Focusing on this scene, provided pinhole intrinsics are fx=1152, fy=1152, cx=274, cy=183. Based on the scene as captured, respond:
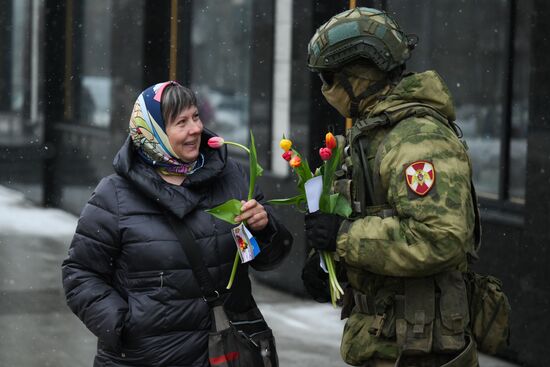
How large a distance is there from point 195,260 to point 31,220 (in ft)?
32.2

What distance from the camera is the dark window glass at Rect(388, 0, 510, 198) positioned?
7.70 meters

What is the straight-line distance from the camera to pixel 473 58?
25.9 feet

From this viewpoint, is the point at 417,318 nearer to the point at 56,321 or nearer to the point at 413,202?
the point at 413,202

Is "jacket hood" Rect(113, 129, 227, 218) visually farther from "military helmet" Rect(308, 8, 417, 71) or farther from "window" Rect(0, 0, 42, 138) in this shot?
"window" Rect(0, 0, 42, 138)

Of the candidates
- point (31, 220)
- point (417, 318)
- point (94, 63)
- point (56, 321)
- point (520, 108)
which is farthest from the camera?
point (94, 63)

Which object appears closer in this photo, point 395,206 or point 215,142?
point 395,206

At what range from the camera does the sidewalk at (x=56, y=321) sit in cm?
752

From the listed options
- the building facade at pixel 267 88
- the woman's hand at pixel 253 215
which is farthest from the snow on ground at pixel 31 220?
the woman's hand at pixel 253 215

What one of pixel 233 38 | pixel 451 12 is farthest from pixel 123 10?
pixel 451 12

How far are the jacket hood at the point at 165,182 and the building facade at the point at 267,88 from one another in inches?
124

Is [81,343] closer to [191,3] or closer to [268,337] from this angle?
[268,337]

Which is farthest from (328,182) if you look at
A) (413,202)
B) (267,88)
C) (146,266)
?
(267,88)

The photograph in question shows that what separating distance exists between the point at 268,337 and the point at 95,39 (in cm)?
1003

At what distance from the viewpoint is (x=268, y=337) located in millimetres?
4223
